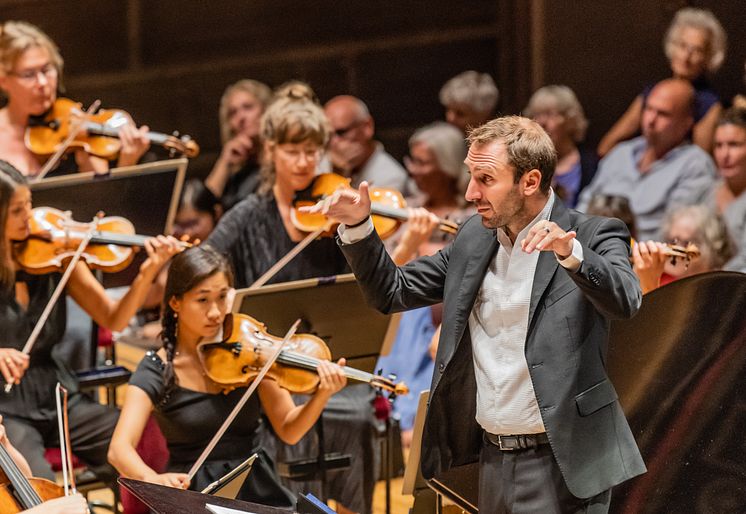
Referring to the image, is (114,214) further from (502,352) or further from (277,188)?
(502,352)

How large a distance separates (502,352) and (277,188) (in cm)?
156

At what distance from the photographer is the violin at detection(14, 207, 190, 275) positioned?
3.48m

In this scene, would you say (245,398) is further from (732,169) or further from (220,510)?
(732,169)

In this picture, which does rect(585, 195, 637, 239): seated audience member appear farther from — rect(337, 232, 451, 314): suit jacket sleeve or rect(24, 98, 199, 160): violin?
rect(337, 232, 451, 314): suit jacket sleeve

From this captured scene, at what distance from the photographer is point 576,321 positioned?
2371mm

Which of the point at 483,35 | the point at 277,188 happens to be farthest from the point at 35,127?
the point at 483,35

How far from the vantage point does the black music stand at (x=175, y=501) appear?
2.08 metres

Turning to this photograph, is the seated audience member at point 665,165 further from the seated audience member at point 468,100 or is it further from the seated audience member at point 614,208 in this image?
the seated audience member at point 468,100

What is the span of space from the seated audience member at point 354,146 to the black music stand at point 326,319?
6.43ft

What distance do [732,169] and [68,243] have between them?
257 centimetres

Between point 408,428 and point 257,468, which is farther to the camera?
point 408,428

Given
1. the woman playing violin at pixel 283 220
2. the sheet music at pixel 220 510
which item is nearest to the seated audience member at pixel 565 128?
the woman playing violin at pixel 283 220

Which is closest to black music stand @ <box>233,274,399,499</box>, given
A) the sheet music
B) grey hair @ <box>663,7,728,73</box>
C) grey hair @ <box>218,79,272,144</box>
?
the sheet music

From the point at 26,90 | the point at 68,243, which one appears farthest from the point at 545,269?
the point at 26,90
